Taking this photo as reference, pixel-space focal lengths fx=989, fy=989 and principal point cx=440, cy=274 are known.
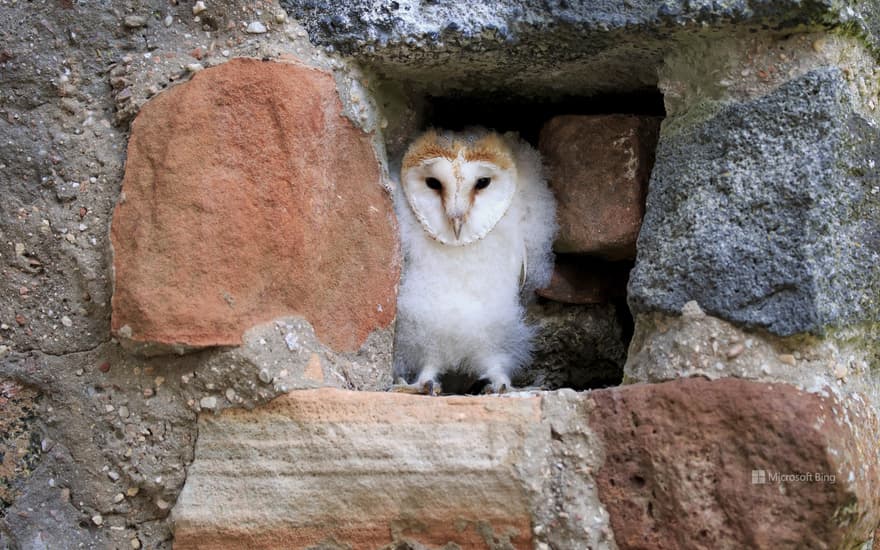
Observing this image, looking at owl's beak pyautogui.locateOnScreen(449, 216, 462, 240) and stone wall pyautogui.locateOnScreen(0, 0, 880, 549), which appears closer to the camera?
stone wall pyautogui.locateOnScreen(0, 0, 880, 549)

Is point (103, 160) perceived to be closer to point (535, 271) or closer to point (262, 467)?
point (262, 467)

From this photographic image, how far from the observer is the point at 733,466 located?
1.53 meters

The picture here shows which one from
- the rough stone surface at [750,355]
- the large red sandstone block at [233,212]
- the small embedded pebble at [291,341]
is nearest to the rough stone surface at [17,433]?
the large red sandstone block at [233,212]

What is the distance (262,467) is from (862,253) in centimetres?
107

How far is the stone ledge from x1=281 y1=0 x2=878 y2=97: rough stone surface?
24.2 inches

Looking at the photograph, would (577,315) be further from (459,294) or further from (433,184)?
(433,184)

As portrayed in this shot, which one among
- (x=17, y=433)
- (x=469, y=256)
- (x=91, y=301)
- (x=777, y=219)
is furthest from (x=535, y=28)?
(x=17, y=433)

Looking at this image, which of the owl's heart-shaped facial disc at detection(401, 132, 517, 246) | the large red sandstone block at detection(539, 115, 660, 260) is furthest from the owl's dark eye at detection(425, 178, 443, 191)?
the large red sandstone block at detection(539, 115, 660, 260)

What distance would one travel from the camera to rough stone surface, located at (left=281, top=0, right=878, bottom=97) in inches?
65.9

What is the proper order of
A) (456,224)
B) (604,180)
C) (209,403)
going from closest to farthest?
(209,403), (604,180), (456,224)

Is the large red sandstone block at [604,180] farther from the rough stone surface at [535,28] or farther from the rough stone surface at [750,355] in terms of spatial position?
the rough stone surface at [750,355]

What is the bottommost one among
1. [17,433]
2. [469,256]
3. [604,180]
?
[17,433]

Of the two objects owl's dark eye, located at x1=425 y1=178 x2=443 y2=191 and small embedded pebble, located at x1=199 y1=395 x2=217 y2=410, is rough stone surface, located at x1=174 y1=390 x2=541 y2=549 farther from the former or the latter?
owl's dark eye, located at x1=425 y1=178 x2=443 y2=191

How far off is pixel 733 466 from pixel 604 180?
28.7 inches
